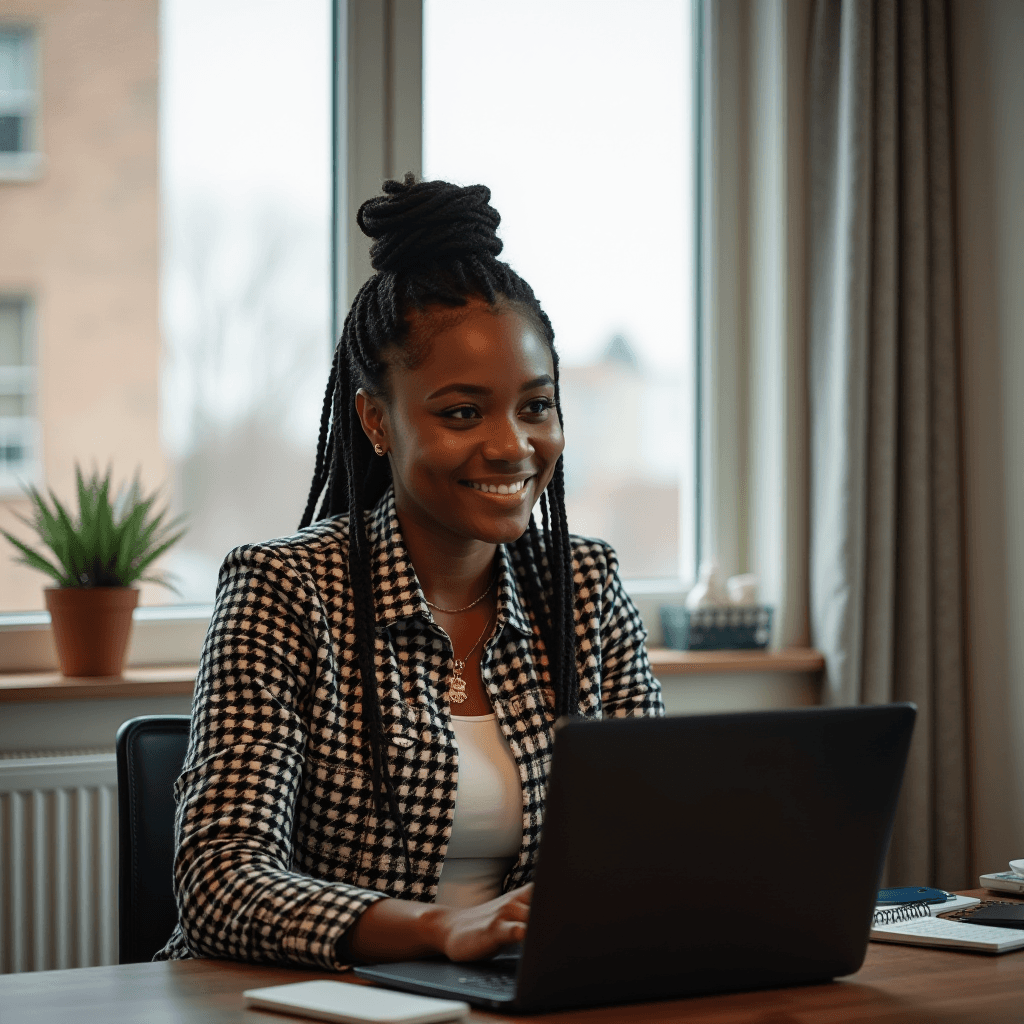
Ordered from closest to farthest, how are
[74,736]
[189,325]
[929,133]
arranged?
[74,736], [189,325], [929,133]

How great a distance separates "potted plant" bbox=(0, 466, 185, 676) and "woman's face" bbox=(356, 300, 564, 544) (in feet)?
2.82

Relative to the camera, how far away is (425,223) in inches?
58.8

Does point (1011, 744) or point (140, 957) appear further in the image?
point (1011, 744)

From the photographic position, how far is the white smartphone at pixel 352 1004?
859mm

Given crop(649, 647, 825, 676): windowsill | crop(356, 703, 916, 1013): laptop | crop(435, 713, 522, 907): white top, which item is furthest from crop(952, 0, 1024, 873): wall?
crop(356, 703, 916, 1013): laptop

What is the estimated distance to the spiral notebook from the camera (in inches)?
44.3

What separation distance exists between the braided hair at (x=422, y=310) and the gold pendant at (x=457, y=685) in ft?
0.35

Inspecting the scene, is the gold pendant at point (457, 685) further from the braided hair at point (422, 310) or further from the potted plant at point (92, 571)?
the potted plant at point (92, 571)

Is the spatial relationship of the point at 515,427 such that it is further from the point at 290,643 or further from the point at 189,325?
the point at 189,325

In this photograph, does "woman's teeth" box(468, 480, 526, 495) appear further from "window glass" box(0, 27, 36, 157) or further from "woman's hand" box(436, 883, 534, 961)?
"window glass" box(0, 27, 36, 157)

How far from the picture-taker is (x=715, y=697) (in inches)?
105

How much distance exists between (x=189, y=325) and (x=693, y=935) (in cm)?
178

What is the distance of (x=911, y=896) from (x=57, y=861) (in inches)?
56.0

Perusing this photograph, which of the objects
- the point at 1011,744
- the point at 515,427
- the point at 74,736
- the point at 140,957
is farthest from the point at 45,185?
the point at 1011,744
